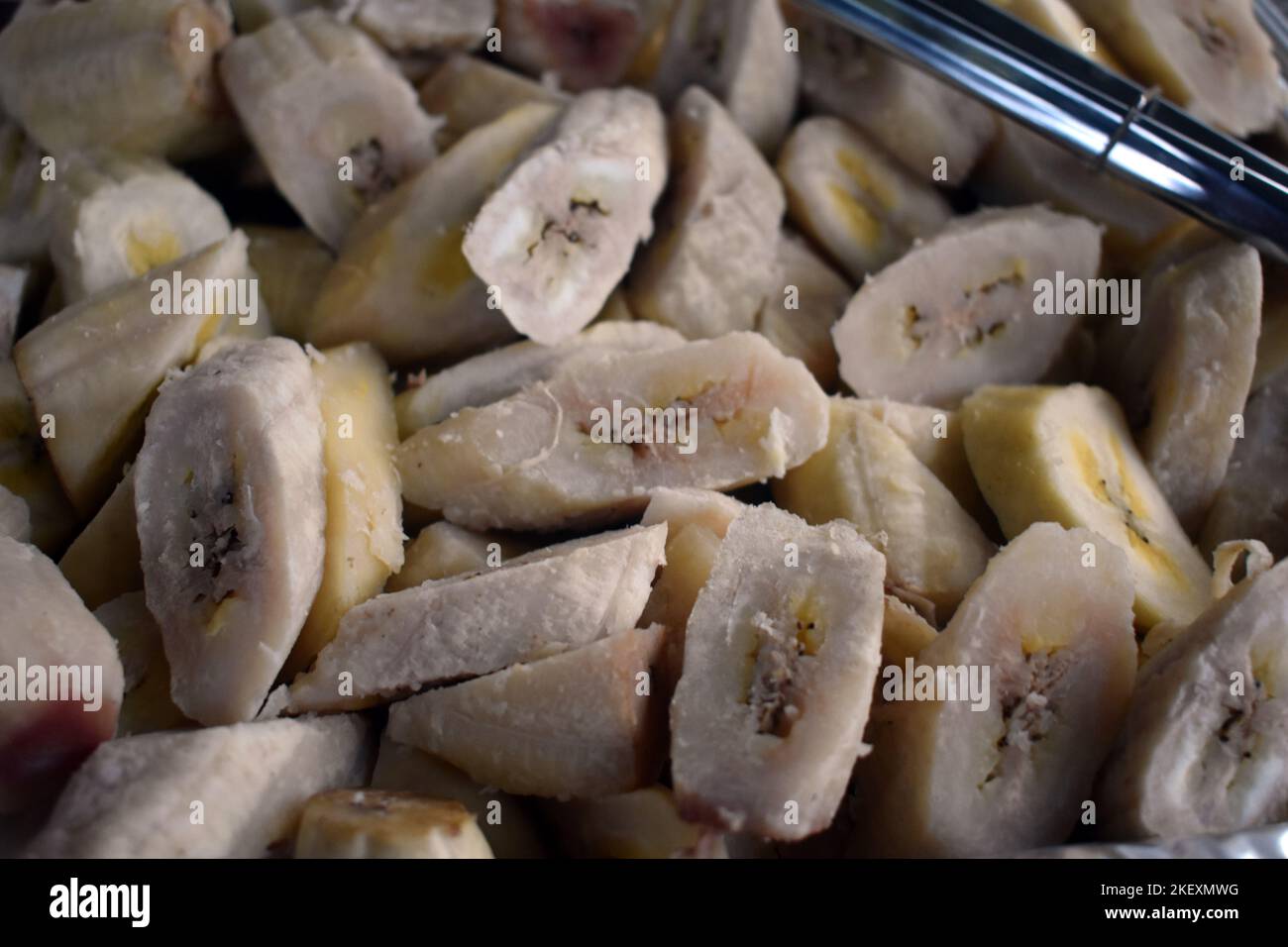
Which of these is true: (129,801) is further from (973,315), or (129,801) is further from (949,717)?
(973,315)

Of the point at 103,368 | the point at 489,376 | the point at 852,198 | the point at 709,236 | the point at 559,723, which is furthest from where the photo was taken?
the point at 852,198

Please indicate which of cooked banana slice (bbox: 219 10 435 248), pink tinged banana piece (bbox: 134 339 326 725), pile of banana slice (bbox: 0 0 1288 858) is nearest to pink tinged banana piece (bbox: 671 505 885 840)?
pile of banana slice (bbox: 0 0 1288 858)

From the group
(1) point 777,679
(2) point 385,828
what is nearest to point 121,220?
(2) point 385,828

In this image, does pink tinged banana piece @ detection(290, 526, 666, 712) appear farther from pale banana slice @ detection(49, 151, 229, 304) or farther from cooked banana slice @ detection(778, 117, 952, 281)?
cooked banana slice @ detection(778, 117, 952, 281)

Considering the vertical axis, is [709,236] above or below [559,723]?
above

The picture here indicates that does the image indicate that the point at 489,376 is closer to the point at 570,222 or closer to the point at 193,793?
the point at 570,222

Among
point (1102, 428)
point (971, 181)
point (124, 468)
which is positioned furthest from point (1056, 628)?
point (124, 468)

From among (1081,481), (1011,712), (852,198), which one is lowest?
(1011,712)

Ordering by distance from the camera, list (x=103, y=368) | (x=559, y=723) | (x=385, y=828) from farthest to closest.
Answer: (x=103, y=368), (x=559, y=723), (x=385, y=828)
